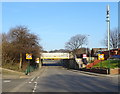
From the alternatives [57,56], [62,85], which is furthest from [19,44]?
[57,56]

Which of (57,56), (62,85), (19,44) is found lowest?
(62,85)

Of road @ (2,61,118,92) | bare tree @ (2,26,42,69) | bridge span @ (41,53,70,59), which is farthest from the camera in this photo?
bridge span @ (41,53,70,59)

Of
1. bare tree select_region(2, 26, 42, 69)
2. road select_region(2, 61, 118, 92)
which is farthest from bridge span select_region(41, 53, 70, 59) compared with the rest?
road select_region(2, 61, 118, 92)

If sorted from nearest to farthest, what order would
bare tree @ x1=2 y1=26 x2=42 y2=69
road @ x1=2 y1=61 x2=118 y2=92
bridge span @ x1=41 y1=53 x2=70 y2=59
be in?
road @ x1=2 y1=61 x2=118 y2=92 → bare tree @ x1=2 y1=26 x2=42 y2=69 → bridge span @ x1=41 y1=53 x2=70 y2=59

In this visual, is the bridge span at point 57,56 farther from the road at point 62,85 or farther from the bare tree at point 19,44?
the road at point 62,85

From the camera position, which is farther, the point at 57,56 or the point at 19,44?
the point at 57,56

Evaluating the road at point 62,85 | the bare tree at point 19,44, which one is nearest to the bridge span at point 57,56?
the bare tree at point 19,44

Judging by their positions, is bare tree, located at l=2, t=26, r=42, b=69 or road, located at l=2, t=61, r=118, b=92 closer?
road, located at l=2, t=61, r=118, b=92

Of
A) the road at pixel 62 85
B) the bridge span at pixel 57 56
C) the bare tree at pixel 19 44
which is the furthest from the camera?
the bridge span at pixel 57 56

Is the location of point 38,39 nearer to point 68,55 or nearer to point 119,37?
point 119,37

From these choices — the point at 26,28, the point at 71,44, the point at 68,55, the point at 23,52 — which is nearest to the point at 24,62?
the point at 23,52

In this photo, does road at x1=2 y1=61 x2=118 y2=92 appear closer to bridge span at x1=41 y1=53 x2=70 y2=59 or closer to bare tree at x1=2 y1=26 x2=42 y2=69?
bare tree at x1=2 y1=26 x2=42 y2=69

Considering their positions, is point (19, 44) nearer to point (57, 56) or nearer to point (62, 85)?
point (62, 85)

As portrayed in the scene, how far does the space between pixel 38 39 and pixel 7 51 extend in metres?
11.3
